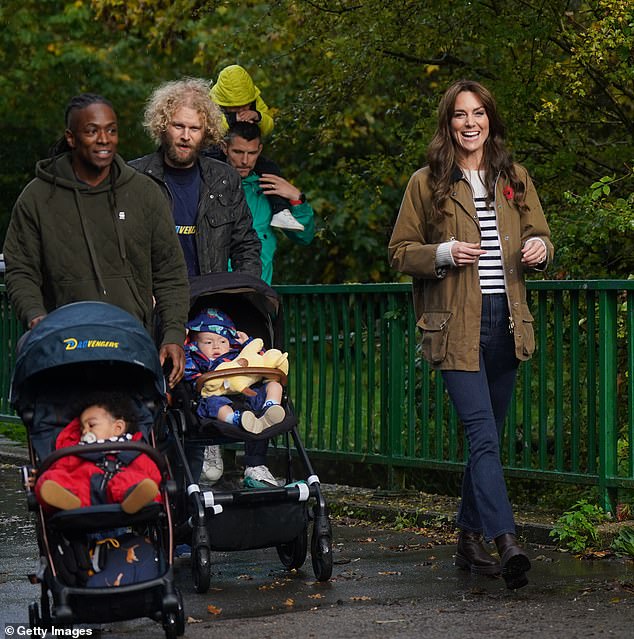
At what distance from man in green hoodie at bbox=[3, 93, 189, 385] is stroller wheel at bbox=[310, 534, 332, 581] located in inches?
39.7

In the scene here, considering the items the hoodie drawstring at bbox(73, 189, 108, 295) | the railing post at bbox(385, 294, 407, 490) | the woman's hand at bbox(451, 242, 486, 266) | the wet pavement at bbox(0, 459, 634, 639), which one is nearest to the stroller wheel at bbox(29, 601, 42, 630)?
the wet pavement at bbox(0, 459, 634, 639)

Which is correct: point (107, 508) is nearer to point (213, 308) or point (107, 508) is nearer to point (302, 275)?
point (213, 308)


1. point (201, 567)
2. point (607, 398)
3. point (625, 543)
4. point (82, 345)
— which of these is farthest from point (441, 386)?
point (82, 345)

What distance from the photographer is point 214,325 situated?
23.5 ft

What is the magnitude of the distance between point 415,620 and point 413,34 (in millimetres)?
6060

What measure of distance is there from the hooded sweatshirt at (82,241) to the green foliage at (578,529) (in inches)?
92.1

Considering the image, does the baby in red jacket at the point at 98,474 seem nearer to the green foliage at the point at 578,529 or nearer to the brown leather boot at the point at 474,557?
the brown leather boot at the point at 474,557

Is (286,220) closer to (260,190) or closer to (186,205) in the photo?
(260,190)

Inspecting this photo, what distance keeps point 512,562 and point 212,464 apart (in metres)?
2.59

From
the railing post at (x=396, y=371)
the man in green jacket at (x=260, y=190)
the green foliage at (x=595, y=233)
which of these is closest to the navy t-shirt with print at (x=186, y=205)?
the man in green jacket at (x=260, y=190)

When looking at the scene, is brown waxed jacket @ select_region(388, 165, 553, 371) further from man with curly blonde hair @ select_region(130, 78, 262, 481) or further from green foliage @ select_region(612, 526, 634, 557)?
green foliage @ select_region(612, 526, 634, 557)

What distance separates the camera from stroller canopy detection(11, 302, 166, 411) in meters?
5.65

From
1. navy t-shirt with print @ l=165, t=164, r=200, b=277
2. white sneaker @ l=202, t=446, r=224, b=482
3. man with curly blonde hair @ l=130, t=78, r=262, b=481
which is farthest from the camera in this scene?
white sneaker @ l=202, t=446, r=224, b=482

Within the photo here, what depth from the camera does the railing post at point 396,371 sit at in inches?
362
